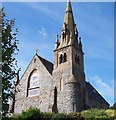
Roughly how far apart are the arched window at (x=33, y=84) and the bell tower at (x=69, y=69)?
3880mm

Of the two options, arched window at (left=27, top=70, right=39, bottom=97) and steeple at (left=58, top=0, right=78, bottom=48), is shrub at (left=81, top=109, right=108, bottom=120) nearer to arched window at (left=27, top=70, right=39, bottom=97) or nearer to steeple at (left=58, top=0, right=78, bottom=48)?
arched window at (left=27, top=70, right=39, bottom=97)

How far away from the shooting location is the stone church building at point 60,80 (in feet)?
115

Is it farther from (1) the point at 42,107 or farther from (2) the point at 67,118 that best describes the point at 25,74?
(2) the point at 67,118

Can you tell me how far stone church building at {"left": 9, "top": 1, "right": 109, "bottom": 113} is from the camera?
3509 cm

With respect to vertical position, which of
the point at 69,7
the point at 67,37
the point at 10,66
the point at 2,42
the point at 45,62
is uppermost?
the point at 69,7

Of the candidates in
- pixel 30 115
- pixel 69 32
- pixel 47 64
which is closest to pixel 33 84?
pixel 47 64

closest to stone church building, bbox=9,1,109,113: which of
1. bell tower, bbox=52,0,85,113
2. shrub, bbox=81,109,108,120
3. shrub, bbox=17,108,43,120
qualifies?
bell tower, bbox=52,0,85,113

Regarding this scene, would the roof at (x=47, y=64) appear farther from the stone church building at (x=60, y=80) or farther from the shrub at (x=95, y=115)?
the shrub at (x=95, y=115)

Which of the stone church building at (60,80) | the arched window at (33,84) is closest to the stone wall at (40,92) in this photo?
the stone church building at (60,80)

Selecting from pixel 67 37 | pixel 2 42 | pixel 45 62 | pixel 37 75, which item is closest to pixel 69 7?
pixel 67 37

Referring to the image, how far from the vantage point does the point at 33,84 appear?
136ft

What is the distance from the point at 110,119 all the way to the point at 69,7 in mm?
25838

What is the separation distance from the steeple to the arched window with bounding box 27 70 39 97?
6.92 metres

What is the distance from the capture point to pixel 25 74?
4353 cm
